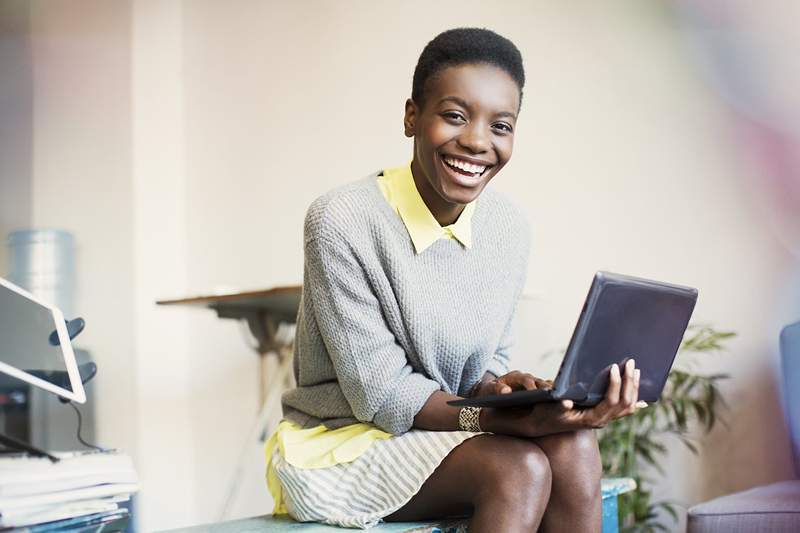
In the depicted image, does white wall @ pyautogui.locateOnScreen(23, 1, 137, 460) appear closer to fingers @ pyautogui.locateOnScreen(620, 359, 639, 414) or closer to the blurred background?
the blurred background

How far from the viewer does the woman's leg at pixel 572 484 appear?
105cm

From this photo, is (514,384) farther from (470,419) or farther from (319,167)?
(319,167)

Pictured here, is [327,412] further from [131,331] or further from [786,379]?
[131,331]

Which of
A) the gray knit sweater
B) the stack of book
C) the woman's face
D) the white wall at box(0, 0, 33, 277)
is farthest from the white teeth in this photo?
the white wall at box(0, 0, 33, 277)

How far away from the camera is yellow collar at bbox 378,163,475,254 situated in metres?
1.22

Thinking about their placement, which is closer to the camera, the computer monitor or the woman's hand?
the computer monitor

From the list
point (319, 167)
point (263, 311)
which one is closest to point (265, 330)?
point (263, 311)

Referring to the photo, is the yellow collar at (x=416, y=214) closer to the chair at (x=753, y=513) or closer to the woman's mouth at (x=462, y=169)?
the woman's mouth at (x=462, y=169)

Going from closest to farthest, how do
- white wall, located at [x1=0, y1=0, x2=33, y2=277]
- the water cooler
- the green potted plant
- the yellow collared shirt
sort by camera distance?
1. the yellow collared shirt
2. the green potted plant
3. the water cooler
4. white wall, located at [x1=0, y1=0, x2=33, y2=277]

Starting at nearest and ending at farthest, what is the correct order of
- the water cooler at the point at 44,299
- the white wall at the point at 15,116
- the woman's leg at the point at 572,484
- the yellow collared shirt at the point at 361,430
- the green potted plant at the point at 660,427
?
1. the woman's leg at the point at 572,484
2. the yellow collared shirt at the point at 361,430
3. the green potted plant at the point at 660,427
4. the water cooler at the point at 44,299
5. the white wall at the point at 15,116

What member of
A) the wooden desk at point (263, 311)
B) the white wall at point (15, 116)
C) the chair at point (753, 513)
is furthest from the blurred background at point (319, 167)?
the chair at point (753, 513)

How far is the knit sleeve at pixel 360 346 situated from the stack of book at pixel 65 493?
294 mm

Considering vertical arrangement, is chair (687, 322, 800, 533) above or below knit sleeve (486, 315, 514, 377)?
below

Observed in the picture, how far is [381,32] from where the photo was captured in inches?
103
